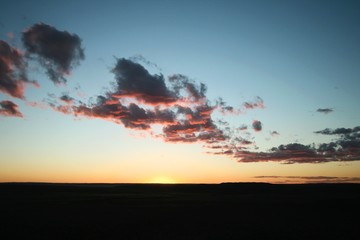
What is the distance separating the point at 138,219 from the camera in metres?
31.4

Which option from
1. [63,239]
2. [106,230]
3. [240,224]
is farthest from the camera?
[240,224]

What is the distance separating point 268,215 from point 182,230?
42.9 feet

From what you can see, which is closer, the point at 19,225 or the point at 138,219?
the point at 19,225

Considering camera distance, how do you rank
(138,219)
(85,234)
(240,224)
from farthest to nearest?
(138,219) < (240,224) < (85,234)

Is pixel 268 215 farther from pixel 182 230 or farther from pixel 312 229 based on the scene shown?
pixel 182 230

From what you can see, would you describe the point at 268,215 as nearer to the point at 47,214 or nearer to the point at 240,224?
the point at 240,224

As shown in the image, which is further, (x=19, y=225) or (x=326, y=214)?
(x=326, y=214)

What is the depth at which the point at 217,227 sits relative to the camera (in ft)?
88.0

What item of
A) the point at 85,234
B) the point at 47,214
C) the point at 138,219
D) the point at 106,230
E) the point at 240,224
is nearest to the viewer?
the point at 85,234

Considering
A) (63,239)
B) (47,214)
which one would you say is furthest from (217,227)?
(47,214)

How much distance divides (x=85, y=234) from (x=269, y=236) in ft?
44.7

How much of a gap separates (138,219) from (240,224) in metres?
10.1

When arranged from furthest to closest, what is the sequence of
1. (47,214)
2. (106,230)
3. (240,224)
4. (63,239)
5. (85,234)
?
(47,214) → (240,224) → (106,230) → (85,234) → (63,239)

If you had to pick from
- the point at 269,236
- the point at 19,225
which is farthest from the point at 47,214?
the point at 269,236
